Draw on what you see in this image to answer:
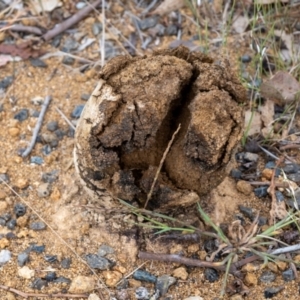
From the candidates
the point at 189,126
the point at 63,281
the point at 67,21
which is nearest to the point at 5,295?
the point at 63,281

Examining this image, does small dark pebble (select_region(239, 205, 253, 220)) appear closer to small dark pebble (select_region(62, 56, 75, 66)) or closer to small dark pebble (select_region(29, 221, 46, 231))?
small dark pebble (select_region(29, 221, 46, 231))

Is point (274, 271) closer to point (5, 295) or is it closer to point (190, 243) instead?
point (190, 243)

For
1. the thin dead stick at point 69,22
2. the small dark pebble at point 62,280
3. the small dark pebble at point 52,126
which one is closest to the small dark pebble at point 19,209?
the small dark pebble at point 62,280

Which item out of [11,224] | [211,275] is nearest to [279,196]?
[211,275]

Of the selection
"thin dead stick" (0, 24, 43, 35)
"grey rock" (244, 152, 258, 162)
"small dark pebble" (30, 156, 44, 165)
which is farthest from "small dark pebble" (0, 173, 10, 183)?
"grey rock" (244, 152, 258, 162)

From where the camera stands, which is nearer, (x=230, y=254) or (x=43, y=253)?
(x=230, y=254)

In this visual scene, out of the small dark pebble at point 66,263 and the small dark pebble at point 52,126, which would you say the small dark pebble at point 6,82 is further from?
the small dark pebble at point 66,263
